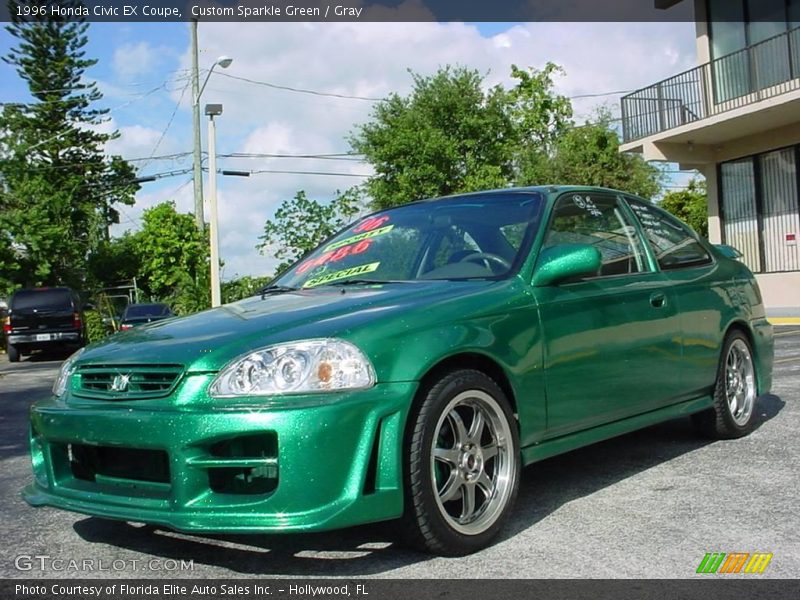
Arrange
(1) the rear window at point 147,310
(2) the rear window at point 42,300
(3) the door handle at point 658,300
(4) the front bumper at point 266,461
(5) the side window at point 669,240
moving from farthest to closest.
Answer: (1) the rear window at point 147,310 < (2) the rear window at point 42,300 < (5) the side window at point 669,240 < (3) the door handle at point 658,300 < (4) the front bumper at point 266,461

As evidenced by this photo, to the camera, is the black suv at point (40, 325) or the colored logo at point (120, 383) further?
the black suv at point (40, 325)

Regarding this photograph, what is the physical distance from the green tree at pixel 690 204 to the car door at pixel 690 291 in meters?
37.3

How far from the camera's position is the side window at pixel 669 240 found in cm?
500

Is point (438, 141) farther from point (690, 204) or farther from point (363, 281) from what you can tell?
point (363, 281)

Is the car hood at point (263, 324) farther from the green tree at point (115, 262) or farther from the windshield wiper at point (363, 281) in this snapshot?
the green tree at point (115, 262)

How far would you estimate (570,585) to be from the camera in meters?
3.02

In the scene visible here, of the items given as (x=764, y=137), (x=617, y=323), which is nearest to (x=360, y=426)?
(x=617, y=323)

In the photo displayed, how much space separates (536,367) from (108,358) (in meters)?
1.75

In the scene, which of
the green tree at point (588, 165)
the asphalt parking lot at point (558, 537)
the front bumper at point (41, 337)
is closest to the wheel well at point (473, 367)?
the asphalt parking lot at point (558, 537)

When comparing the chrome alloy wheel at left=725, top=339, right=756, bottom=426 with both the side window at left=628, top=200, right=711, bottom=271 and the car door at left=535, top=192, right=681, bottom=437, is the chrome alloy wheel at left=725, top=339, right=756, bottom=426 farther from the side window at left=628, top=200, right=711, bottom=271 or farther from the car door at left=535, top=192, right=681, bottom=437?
the car door at left=535, top=192, right=681, bottom=437

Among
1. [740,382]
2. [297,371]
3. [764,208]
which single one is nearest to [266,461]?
[297,371]

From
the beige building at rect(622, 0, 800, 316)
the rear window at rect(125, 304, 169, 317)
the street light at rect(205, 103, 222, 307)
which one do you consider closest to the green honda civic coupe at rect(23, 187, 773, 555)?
the beige building at rect(622, 0, 800, 316)

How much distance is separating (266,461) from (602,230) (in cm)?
247

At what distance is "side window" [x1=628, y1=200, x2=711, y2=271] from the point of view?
5.00m
